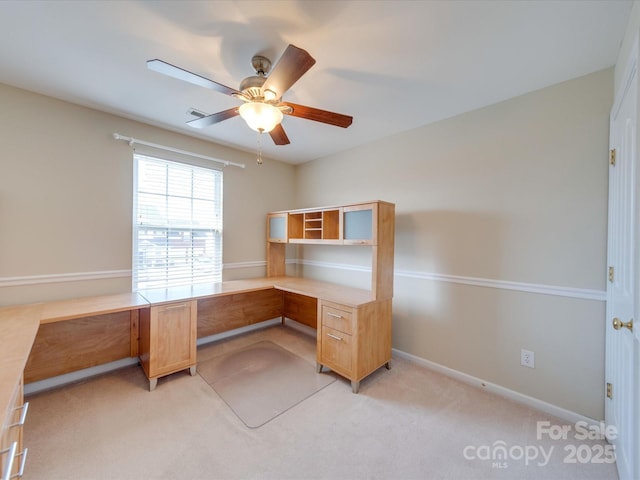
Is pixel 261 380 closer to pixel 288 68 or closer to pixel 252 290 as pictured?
pixel 252 290

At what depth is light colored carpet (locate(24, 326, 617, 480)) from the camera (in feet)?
4.80

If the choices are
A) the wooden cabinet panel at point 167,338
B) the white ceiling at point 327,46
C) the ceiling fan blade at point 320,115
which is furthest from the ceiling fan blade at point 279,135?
the wooden cabinet panel at point 167,338

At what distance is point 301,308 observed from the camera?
142 inches

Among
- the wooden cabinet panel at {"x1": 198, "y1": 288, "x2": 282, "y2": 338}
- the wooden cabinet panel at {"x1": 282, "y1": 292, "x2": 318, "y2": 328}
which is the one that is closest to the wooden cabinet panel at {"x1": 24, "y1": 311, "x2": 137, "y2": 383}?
the wooden cabinet panel at {"x1": 198, "y1": 288, "x2": 282, "y2": 338}

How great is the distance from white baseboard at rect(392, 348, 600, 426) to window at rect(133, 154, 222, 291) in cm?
261

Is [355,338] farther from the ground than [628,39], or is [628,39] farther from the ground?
[628,39]

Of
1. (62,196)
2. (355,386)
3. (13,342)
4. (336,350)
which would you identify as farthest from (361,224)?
(62,196)

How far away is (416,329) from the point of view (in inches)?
105

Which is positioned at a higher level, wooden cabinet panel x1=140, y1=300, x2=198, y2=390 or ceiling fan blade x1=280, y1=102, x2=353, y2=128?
ceiling fan blade x1=280, y1=102, x2=353, y2=128

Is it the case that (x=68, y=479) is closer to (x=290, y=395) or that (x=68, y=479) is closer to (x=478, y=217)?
(x=290, y=395)

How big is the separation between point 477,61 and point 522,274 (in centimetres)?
162

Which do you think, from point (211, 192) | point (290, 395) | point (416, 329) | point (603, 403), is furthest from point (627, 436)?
point (211, 192)

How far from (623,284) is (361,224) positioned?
1702 mm

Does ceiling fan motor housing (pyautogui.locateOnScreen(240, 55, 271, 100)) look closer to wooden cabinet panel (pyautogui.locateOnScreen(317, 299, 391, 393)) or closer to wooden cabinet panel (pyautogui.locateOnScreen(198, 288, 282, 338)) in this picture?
wooden cabinet panel (pyautogui.locateOnScreen(317, 299, 391, 393))
